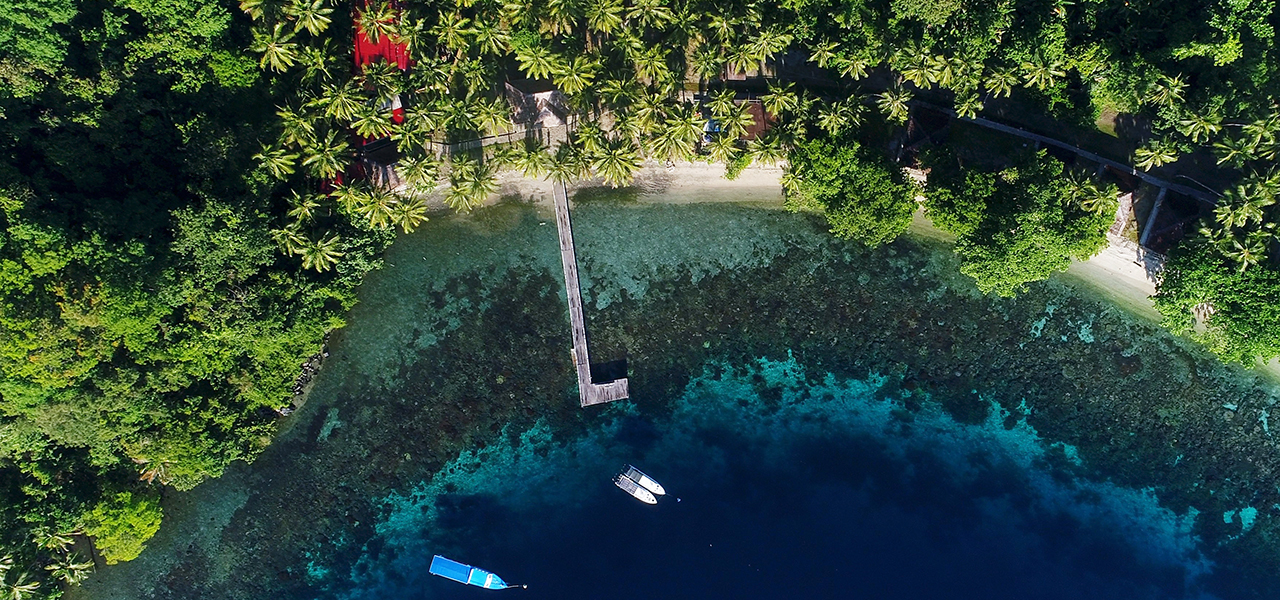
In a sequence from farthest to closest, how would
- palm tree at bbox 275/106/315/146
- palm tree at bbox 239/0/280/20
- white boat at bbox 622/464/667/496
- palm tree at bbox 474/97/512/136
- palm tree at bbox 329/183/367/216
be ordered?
white boat at bbox 622/464/667/496
palm tree at bbox 474/97/512/136
palm tree at bbox 329/183/367/216
palm tree at bbox 275/106/315/146
palm tree at bbox 239/0/280/20

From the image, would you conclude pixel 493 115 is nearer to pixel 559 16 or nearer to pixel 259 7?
pixel 559 16

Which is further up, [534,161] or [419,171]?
[534,161]

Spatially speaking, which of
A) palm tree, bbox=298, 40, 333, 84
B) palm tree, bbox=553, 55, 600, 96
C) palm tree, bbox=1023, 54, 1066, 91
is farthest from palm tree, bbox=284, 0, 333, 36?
palm tree, bbox=1023, 54, 1066, 91

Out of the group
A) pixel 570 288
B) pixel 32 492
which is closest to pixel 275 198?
pixel 570 288

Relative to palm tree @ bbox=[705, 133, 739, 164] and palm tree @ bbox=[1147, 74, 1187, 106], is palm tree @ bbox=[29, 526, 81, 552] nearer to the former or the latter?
palm tree @ bbox=[705, 133, 739, 164]

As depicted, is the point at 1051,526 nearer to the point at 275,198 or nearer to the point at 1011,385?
the point at 1011,385

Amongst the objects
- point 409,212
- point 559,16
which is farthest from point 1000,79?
point 409,212
